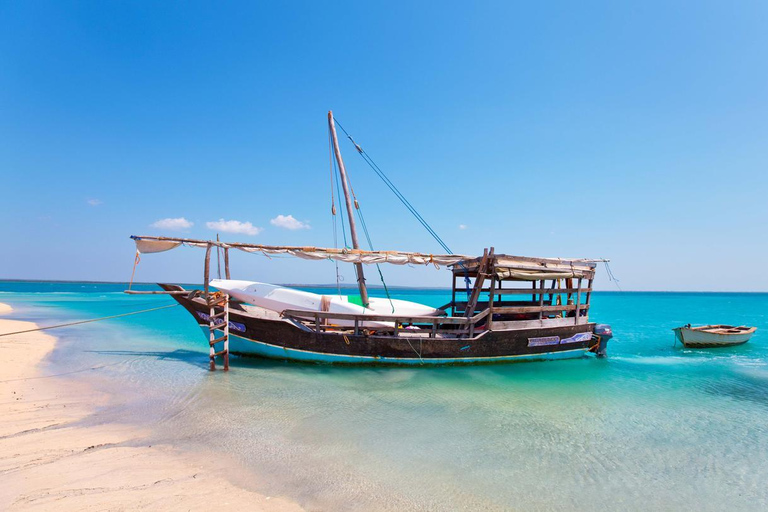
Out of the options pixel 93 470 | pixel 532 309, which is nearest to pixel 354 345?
pixel 532 309

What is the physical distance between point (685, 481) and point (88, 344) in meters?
21.9

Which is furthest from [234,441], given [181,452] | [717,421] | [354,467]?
[717,421]

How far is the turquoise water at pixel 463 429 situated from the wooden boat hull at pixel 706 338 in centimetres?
537

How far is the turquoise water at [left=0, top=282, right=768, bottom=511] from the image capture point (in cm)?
524

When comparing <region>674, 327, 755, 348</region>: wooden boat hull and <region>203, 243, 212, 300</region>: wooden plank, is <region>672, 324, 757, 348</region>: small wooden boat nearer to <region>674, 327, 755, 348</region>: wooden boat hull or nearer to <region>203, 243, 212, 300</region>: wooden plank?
<region>674, 327, 755, 348</region>: wooden boat hull

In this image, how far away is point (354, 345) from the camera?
11.7 metres

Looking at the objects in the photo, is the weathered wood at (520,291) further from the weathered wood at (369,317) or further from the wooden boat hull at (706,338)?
the wooden boat hull at (706,338)

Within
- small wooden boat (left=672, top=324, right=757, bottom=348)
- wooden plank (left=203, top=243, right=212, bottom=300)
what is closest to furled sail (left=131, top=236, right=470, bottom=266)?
wooden plank (left=203, top=243, right=212, bottom=300)

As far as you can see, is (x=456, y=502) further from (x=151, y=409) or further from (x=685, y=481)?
(x=151, y=409)

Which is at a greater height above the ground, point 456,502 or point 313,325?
point 313,325

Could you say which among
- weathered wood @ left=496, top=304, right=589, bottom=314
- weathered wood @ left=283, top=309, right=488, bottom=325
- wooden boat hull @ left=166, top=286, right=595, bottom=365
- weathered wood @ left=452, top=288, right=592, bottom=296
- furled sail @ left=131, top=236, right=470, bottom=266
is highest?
furled sail @ left=131, top=236, right=470, bottom=266

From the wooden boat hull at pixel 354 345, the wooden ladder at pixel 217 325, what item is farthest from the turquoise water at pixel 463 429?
the wooden ladder at pixel 217 325

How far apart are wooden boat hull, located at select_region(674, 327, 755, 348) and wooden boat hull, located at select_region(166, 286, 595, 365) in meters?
11.9

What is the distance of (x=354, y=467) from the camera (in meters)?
5.71
